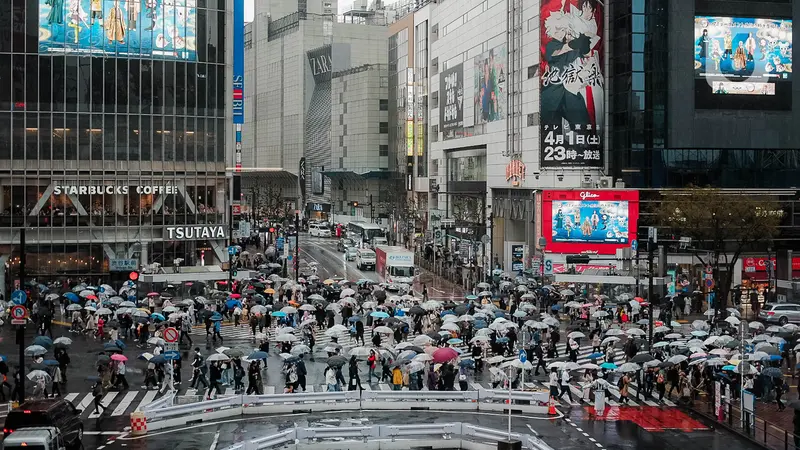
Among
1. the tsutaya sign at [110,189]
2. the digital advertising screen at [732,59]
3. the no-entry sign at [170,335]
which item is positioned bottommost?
the no-entry sign at [170,335]

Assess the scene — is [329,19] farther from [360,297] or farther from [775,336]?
[775,336]

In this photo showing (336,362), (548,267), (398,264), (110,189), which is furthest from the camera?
(398,264)

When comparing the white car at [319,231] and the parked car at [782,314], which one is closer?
the parked car at [782,314]

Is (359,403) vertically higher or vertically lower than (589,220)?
lower

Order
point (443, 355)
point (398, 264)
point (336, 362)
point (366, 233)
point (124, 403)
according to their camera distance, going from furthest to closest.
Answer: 1. point (366, 233)
2. point (398, 264)
3. point (443, 355)
4. point (336, 362)
5. point (124, 403)

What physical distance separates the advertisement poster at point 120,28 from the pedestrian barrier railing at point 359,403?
46619 millimetres

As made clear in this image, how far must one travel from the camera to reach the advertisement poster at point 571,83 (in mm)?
80750

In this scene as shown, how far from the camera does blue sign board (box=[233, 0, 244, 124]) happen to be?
86750mm

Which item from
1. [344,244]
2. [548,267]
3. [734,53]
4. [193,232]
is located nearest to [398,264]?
[548,267]

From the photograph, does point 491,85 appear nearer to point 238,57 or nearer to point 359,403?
point 238,57

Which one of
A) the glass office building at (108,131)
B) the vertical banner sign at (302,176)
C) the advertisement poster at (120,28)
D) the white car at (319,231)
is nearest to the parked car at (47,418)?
the glass office building at (108,131)

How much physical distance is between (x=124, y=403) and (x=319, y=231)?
103557mm

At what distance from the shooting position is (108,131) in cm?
7444

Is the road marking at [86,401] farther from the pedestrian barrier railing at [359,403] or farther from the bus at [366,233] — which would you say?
the bus at [366,233]
